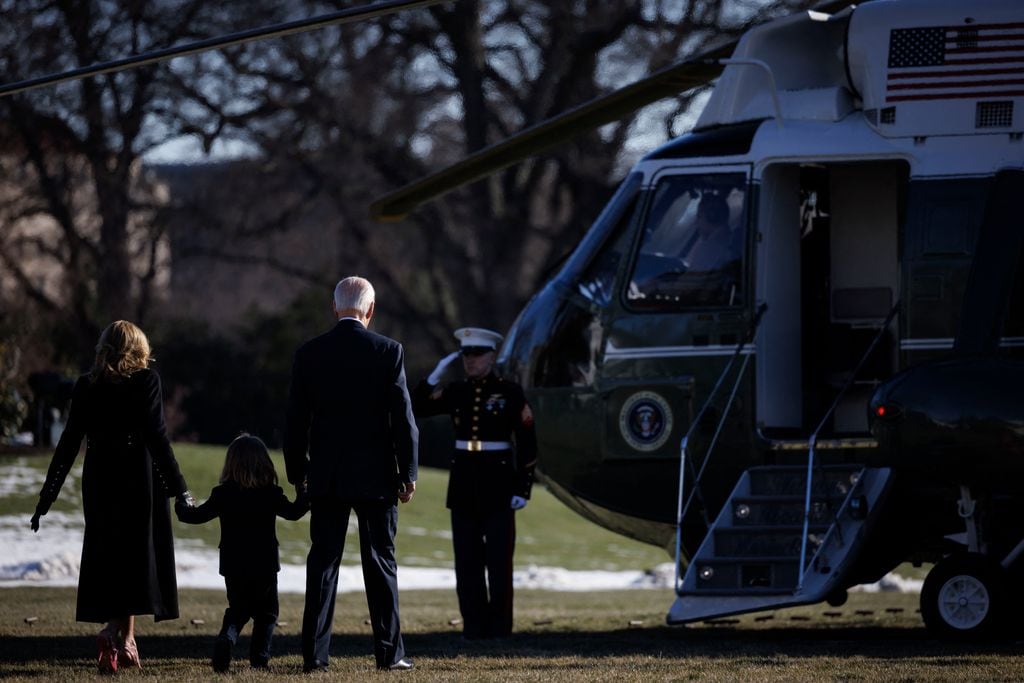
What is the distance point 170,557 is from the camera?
8.34 metres

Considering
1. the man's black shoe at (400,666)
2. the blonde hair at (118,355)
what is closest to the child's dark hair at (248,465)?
the blonde hair at (118,355)

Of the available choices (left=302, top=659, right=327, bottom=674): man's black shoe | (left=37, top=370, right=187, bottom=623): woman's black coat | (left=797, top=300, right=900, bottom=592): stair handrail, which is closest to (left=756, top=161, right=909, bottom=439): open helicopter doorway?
(left=797, top=300, right=900, bottom=592): stair handrail

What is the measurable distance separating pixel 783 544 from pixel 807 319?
1.93m

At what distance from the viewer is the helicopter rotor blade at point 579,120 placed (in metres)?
11.0

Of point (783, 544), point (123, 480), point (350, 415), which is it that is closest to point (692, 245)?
point (783, 544)

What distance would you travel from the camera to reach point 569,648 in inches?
367

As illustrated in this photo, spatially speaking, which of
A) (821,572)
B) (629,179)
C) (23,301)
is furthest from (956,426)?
(23,301)

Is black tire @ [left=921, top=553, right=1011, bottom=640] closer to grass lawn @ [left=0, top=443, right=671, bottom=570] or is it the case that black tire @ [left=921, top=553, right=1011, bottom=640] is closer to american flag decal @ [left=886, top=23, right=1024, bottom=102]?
american flag decal @ [left=886, top=23, right=1024, bottom=102]

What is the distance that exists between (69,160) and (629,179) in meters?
19.4

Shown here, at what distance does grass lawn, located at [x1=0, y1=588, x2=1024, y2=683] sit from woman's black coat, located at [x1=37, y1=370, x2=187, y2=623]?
442 millimetres

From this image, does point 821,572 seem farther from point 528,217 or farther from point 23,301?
point 23,301

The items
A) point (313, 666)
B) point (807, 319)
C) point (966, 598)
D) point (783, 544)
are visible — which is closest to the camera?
point (313, 666)

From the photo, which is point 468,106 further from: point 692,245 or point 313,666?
point 313,666

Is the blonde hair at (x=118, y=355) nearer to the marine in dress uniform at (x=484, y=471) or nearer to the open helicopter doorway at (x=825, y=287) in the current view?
the marine in dress uniform at (x=484, y=471)
